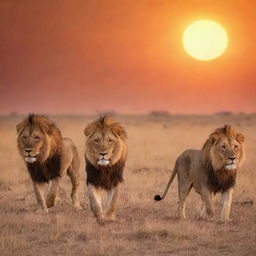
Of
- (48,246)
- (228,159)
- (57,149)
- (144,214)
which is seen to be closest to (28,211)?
(57,149)

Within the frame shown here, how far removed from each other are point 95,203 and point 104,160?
22.0 inches

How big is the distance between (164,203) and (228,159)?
2.16 m

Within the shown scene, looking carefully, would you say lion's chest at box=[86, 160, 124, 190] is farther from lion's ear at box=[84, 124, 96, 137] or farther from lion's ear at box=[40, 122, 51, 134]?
lion's ear at box=[40, 122, 51, 134]

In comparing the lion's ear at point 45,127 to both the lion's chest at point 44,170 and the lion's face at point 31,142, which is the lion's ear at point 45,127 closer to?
the lion's face at point 31,142

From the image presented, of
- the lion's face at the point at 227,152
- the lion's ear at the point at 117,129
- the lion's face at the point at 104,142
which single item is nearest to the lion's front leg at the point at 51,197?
the lion's face at the point at 104,142

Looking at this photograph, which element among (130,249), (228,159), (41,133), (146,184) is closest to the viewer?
(130,249)

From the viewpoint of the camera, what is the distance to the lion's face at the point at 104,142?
731cm

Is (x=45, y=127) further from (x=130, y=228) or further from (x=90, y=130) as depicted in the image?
(x=130, y=228)

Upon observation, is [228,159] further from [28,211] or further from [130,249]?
[28,211]

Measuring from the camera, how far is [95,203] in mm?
7461

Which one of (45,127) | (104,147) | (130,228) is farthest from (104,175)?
(45,127)

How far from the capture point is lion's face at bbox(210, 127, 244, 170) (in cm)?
736

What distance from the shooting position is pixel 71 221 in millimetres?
7539

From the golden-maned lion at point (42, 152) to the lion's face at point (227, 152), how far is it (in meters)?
2.20
